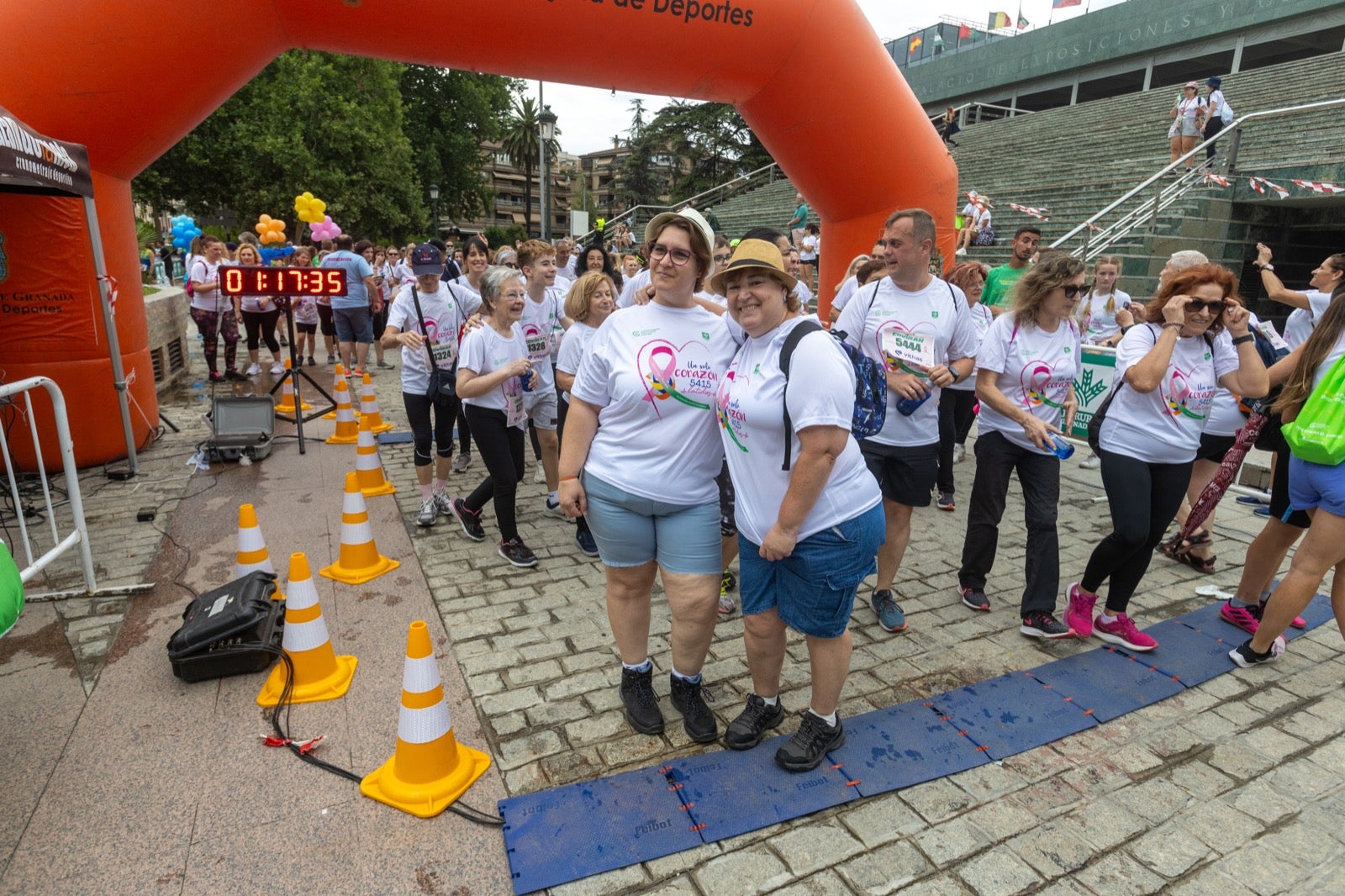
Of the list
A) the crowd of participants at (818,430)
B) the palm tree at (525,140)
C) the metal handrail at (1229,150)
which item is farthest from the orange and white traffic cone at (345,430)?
the palm tree at (525,140)

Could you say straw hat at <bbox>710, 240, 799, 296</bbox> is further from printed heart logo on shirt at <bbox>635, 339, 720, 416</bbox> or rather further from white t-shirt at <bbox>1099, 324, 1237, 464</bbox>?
white t-shirt at <bbox>1099, 324, 1237, 464</bbox>

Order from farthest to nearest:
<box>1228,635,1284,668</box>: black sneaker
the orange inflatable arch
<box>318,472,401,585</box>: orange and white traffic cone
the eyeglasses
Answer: the orange inflatable arch → <box>318,472,401,585</box>: orange and white traffic cone → <box>1228,635,1284,668</box>: black sneaker → the eyeglasses

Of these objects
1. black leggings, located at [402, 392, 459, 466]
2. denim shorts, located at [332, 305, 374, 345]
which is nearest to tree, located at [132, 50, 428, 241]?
denim shorts, located at [332, 305, 374, 345]

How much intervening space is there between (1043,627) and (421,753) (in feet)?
10.4

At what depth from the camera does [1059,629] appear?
3.88m

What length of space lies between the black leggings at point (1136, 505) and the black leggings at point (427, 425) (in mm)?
4195

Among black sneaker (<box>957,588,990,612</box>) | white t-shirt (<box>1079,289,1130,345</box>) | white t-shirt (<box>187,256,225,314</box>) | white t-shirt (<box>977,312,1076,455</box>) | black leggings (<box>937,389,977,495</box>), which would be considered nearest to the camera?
white t-shirt (<box>977,312,1076,455</box>)

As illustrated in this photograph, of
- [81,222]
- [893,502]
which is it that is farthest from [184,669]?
[81,222]

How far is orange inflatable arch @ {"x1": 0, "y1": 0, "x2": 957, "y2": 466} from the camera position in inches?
200

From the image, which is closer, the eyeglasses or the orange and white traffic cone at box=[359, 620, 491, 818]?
the orange and white traffic cone at box=[359, 620, 491, 818]

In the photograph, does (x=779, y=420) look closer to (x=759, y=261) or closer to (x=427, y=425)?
(x=759, y=261)

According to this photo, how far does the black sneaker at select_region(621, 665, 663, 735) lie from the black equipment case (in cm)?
167

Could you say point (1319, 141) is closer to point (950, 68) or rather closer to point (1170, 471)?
point (1170, 471)

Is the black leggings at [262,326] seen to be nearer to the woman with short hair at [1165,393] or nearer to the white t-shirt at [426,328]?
the white t-shirt at [426,328]
